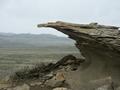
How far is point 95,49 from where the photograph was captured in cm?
1794

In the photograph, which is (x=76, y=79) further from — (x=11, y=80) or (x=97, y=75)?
(x=11, y=80)

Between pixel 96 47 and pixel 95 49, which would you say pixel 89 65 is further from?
pixel 96 47

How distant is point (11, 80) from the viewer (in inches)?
774

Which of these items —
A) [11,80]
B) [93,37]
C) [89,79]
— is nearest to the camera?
Result: [93,37]

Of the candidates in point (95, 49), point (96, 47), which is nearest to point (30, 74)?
point (95, 49)

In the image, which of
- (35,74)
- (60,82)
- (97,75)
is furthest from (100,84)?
(35,74)

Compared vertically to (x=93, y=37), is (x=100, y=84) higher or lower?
lower

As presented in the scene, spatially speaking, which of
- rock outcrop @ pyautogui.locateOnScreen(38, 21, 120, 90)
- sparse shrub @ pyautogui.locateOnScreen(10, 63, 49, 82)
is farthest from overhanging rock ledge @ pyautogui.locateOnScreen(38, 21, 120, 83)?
sparse shrub @ pyautogui.locateOnScreen(10, 63, 49, 82)

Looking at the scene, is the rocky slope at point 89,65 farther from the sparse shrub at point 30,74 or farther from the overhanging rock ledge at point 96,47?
the sparse shrub at point 30,74

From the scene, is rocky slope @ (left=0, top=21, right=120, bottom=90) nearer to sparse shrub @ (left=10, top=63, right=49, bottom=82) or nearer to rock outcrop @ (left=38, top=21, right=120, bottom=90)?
rock outcrop @ (left=38, top=21, right=120, bottom=90)

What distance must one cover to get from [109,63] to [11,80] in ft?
15.9

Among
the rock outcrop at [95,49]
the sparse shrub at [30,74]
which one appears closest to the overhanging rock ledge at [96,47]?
the rock outcrop at [95,49]

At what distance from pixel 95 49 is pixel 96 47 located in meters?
0.30

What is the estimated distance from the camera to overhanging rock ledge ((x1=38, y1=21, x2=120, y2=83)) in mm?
17016
